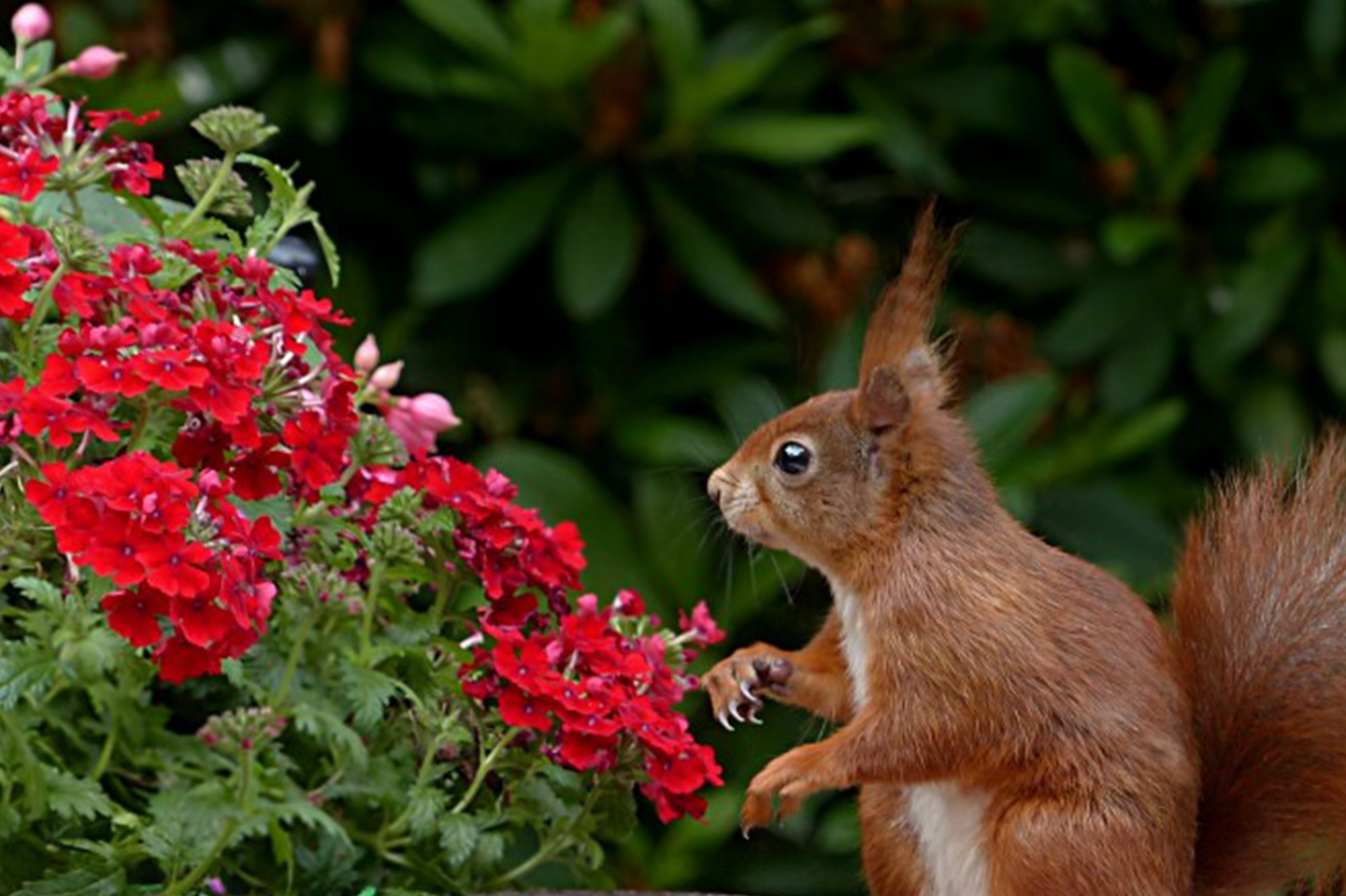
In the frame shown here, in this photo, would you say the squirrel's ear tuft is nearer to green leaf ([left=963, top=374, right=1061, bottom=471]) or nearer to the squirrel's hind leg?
the squirrel's hind leg

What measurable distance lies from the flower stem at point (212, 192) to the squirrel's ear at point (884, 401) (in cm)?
42

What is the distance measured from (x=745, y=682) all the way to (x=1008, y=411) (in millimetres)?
1141

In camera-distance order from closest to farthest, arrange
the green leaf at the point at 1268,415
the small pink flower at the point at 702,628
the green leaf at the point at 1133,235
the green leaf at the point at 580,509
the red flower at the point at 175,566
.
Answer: the red flower at the point at 175,566 → the small pink flower at the point at 702,628 → the green leaf at the point at 580,509 → the green leaf at the point at 1133,235 → the green leaf at the point at 1268,415

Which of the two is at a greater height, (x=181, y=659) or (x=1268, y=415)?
(x=1268, y=415)

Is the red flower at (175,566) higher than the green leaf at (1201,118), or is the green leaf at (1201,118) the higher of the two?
the green leaf at (1201,118)

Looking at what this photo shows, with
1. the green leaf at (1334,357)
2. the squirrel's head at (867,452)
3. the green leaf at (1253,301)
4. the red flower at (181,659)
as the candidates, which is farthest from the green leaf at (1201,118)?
the red flower at (181,659)

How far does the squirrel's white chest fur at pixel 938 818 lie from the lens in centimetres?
144

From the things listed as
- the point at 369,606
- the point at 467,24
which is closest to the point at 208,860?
the point at 369,606

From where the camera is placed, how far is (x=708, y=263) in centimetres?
285

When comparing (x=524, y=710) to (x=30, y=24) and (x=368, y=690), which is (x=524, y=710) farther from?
(x=30, y=24)

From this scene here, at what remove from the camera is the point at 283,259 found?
1857 millimetres

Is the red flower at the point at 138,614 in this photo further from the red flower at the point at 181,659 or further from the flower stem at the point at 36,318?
the flower stem at the point at 36,318

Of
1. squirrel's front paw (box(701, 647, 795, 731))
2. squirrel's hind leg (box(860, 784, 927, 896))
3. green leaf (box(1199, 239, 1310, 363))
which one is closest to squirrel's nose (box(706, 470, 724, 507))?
squirrel's front paw (box(701, 647, 795, 731))

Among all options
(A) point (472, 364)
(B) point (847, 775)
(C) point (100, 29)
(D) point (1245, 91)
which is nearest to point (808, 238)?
(A) point (472, 364)
